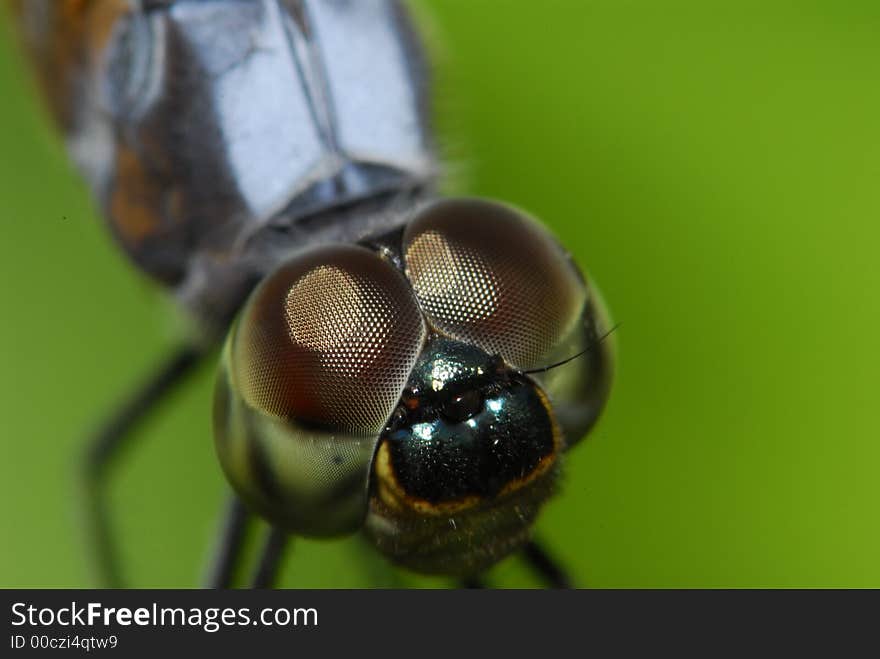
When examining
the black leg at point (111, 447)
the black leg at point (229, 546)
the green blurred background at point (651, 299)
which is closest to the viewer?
the black leg at point (229, 546)

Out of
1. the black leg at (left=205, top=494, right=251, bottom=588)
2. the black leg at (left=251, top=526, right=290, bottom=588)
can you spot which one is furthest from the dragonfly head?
the black leg at (left=205, top=494, right=251, bottom=588)

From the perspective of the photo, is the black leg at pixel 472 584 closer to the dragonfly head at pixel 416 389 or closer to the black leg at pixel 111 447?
the dragonfly head at pixel 416 389

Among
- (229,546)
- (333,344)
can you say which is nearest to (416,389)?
(333,344)

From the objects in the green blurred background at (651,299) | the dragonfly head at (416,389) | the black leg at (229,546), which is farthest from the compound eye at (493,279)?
the black leg at (229,546)

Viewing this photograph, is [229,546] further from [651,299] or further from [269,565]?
[651,299]

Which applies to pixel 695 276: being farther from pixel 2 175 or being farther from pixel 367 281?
pixel 2 175

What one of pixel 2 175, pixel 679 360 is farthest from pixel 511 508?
pixel 2 175

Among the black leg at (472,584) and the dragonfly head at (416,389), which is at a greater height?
the dragonfly head at (416,389)
